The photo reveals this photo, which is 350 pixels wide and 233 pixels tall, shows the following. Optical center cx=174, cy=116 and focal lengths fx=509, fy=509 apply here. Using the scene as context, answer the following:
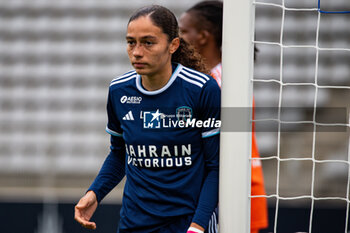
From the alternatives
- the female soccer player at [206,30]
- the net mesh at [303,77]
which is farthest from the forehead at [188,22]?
the net mesh at [303,77]

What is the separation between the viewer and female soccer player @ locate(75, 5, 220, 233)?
4.72 ft

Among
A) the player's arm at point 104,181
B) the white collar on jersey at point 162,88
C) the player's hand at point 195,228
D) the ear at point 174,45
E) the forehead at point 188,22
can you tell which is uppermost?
the forehead at point 188,22

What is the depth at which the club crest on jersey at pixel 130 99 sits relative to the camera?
151 cm

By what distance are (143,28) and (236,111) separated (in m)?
0.38

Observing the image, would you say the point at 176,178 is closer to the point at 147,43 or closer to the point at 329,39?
the point at 147,43

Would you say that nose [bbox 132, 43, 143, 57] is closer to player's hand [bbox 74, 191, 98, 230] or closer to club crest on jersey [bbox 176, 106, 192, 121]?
club crest on jersey [bbox 176, 106, 192, 121]

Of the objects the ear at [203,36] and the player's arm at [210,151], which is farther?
the ear at [203,36]

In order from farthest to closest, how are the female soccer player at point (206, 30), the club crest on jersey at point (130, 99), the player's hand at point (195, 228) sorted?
the female soccer player at point (206, 30), the club crest on jersey at point (130, 99), the player's hand at point (195, 228)

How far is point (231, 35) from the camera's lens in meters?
1.57

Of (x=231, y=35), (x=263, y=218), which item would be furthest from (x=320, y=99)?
(x=231, y=35)

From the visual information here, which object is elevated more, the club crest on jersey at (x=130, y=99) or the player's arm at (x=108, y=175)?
the club crest on jersey at (x=130, y=99)

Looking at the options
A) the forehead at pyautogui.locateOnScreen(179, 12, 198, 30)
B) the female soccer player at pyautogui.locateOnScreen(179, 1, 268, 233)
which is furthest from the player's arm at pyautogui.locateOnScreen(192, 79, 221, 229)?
the forehead at pyautogui.locateOnScreen(179, 12, 198, 30)

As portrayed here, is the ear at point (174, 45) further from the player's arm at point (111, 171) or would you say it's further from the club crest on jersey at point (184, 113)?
the player's arm at point (111, 171)

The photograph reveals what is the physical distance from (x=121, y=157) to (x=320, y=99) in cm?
422
